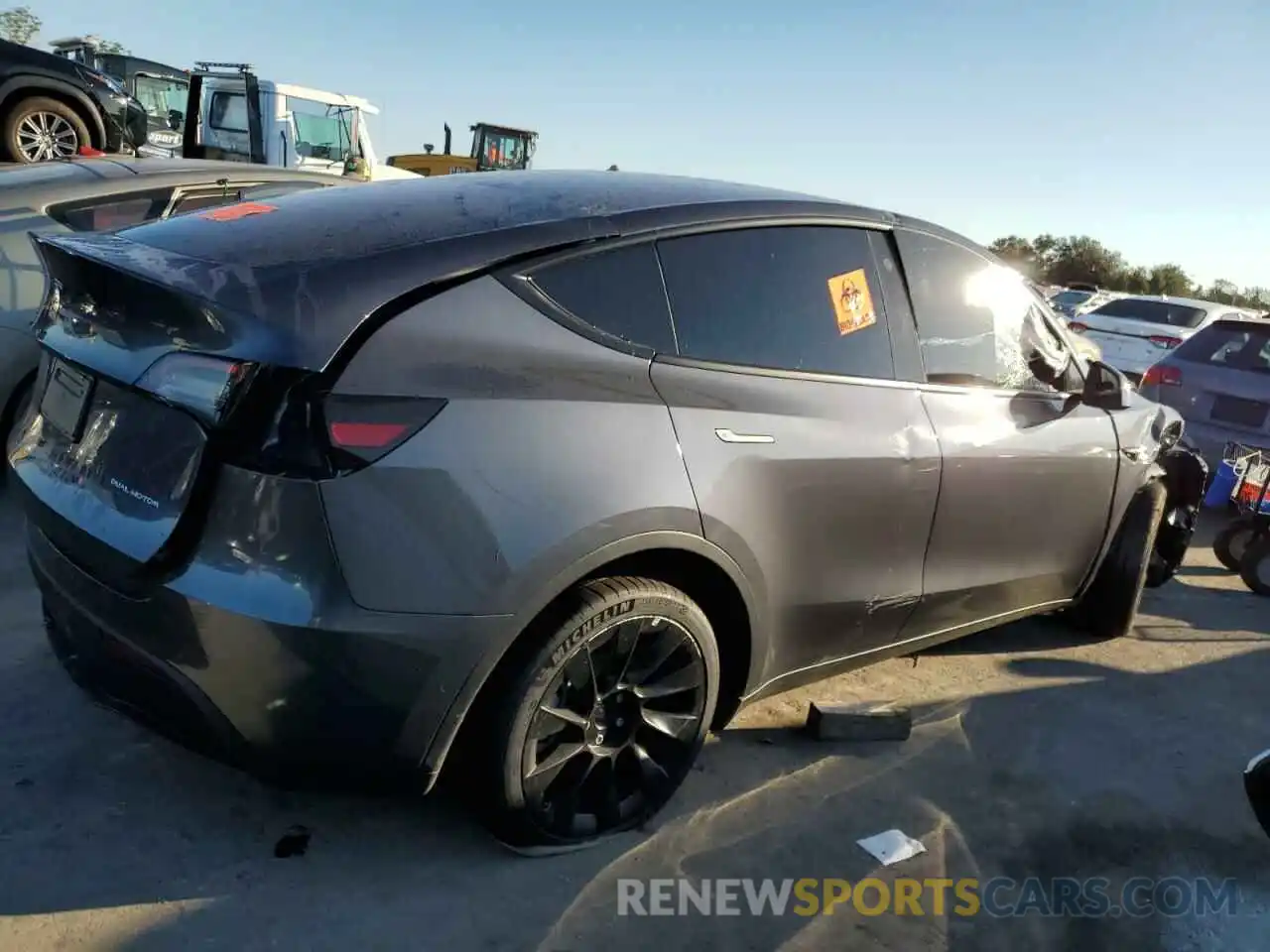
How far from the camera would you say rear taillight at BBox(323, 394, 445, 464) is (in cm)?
214

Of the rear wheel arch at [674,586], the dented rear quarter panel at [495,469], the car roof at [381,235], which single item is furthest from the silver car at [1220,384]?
the dented rear quarter panel at [495,469]

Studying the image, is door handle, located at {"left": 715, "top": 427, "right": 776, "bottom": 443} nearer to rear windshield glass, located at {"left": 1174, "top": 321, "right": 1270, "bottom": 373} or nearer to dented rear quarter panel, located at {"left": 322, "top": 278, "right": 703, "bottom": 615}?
dented rear quarter panel, located at {"left": 322, "top": 278, "right": 703, "bottom": 615}

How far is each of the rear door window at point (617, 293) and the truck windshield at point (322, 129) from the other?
464 inches

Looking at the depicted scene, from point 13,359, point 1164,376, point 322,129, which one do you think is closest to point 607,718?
point 13,359

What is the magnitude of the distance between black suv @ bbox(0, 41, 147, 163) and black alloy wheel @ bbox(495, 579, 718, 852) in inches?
366

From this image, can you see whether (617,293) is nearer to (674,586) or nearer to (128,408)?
(674,586)

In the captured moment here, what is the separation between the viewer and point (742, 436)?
278 cm

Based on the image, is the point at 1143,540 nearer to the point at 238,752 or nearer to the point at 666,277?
the point at 666,277

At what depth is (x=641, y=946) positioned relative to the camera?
8.07 feet

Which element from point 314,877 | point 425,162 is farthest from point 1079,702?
point 425,162

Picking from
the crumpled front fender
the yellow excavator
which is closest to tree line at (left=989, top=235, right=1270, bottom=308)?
the yellow excavator

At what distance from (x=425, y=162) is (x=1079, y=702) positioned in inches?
773

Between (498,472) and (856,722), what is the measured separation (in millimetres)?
1829

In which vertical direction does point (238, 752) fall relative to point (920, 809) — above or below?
above
